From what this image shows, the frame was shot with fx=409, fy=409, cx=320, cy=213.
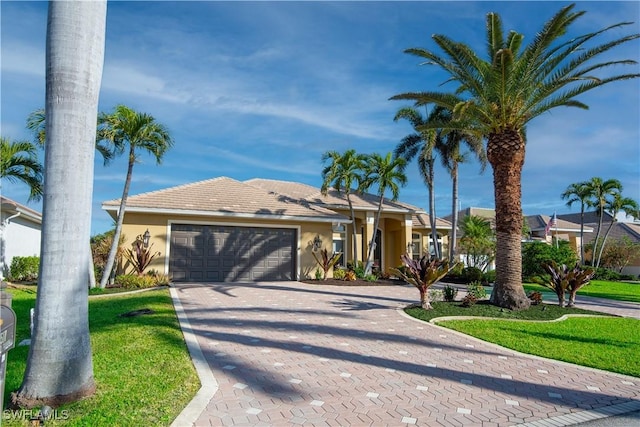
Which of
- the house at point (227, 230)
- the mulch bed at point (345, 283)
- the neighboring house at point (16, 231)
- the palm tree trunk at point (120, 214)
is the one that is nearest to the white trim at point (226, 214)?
the house at point (227, 230)

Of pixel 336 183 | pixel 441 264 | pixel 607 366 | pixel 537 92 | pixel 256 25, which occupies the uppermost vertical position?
pixel 256 25

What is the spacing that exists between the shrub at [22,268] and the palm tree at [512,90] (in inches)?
788

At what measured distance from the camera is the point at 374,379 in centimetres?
578

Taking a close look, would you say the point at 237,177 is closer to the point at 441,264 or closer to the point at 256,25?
the point at 256,25

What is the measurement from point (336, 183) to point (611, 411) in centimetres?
1740

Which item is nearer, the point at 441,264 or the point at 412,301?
the point at 441,264

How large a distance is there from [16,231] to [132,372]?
771 inches

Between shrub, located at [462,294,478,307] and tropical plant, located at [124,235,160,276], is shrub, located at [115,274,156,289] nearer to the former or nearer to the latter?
tropical plant, located at [124,235,160,276]

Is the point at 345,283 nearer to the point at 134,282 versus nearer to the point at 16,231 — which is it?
the point at 134,282

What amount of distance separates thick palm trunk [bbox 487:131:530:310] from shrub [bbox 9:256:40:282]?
68.1 feet

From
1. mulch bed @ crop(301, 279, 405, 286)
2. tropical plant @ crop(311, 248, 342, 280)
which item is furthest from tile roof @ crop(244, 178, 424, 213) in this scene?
mulch bed @ crop(301, 279, 405, 286)

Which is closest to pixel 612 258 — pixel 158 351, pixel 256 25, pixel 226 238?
pixel 226 238

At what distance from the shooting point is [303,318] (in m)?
10.1

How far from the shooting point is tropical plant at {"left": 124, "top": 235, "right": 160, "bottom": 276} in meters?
16.7
